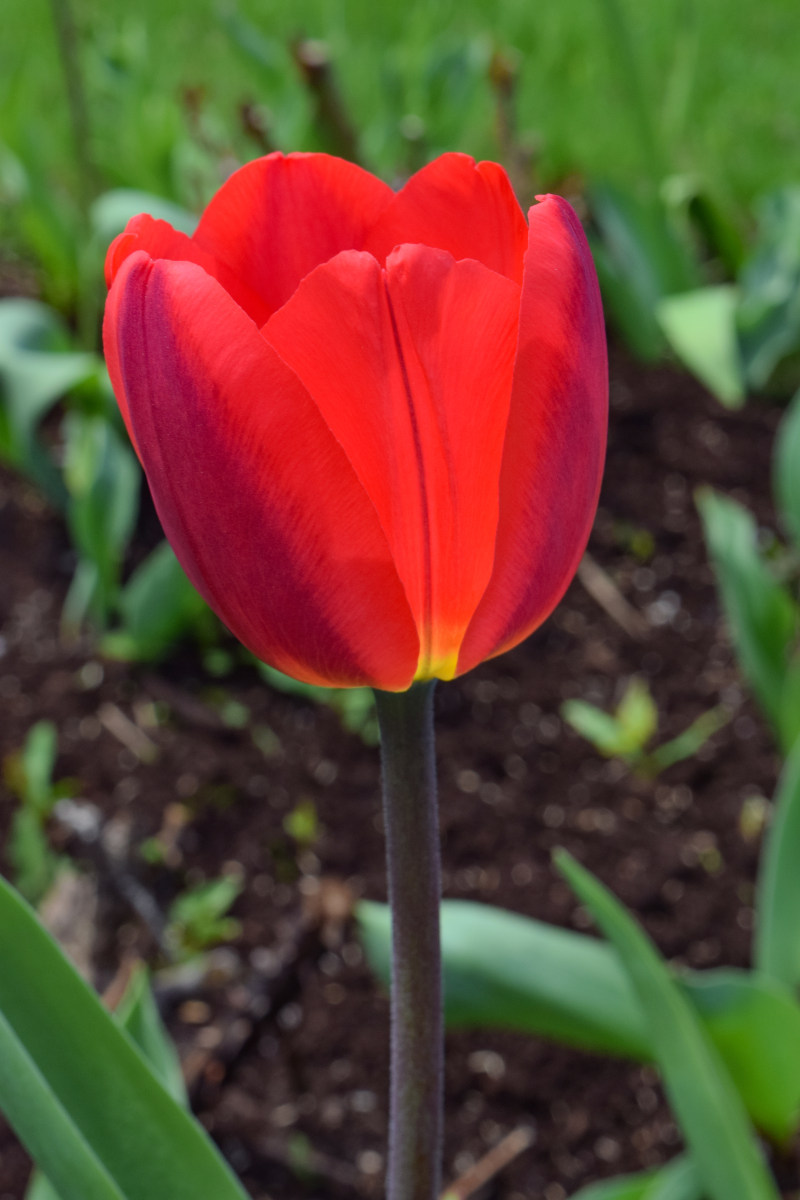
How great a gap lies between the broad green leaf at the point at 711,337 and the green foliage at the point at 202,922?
1.16 m

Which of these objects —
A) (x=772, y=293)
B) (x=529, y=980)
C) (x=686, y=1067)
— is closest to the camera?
Result: (x=686, y=1067)

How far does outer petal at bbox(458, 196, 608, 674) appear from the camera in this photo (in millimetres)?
400

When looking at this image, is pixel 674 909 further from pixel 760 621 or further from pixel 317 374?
pixel 317 374

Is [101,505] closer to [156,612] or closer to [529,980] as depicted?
[156,612]

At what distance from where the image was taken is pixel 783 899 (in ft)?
3.38

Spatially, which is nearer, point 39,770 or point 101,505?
point 39,770

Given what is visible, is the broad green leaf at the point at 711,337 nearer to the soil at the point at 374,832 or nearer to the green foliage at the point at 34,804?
the soil at the point at 374,832

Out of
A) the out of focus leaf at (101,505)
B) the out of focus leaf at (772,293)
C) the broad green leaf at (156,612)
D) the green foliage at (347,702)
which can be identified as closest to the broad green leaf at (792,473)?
the out of focus leaf at (772,293)

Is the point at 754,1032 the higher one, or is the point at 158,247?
the point at 158,247

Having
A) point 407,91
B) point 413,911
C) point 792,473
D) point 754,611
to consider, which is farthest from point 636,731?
point 407,91

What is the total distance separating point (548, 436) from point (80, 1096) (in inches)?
13.7

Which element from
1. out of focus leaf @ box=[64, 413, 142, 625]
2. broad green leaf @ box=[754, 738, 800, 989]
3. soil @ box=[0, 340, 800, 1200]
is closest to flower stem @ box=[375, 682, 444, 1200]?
broad green leaf @ box=[754, 738, 800, 989]

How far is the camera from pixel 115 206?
1845 millimetres

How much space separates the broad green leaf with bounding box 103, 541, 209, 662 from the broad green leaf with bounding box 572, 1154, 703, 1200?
3.14 feet
